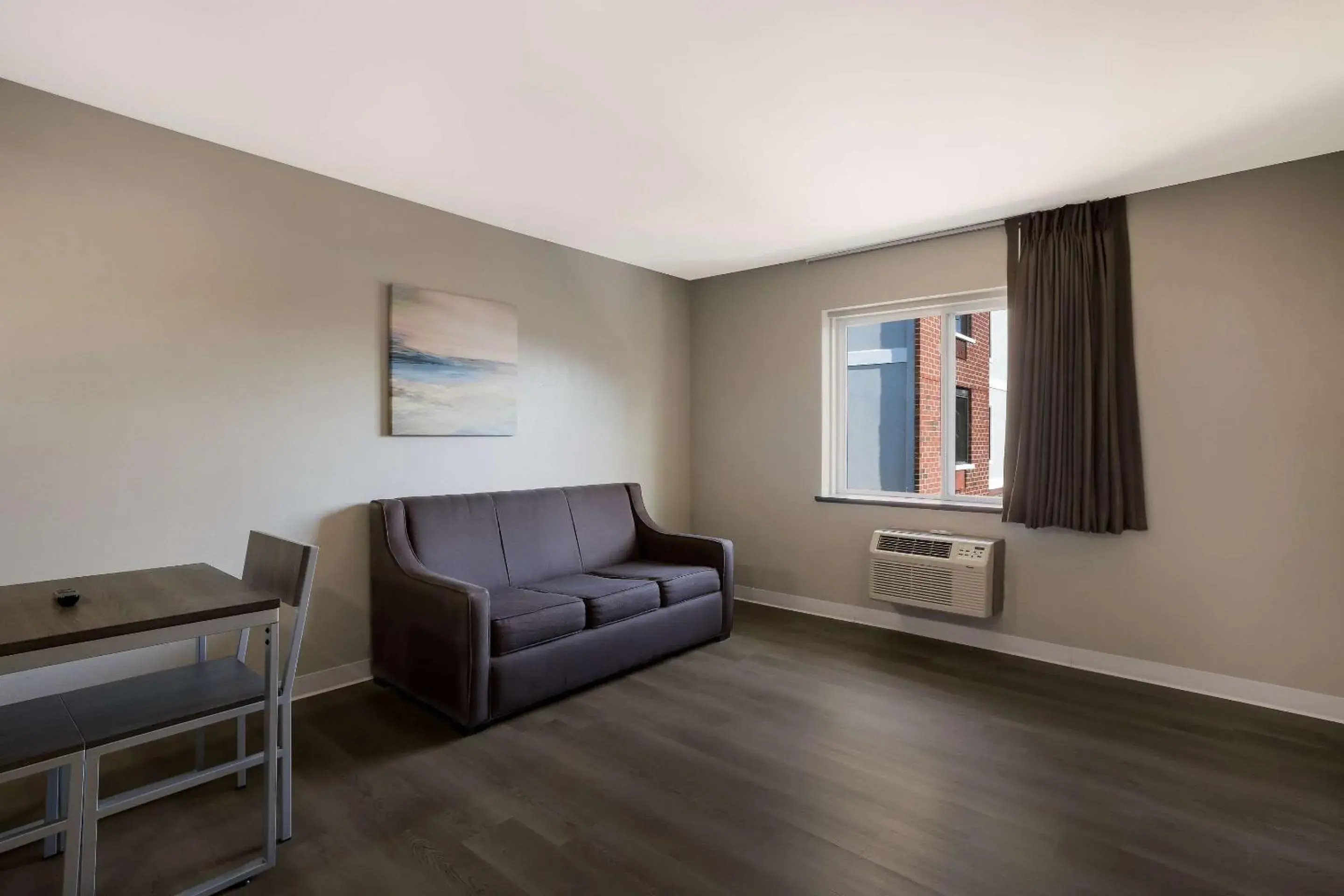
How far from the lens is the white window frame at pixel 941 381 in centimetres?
407

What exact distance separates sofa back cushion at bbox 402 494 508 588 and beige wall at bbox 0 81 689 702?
21 centimetres

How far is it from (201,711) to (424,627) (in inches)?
46.0

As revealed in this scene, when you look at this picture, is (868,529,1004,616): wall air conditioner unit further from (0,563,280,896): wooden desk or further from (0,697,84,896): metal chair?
(0,697,84,896): metal chair

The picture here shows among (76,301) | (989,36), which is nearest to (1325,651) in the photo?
(989,36)

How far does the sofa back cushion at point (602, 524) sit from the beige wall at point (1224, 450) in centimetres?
192

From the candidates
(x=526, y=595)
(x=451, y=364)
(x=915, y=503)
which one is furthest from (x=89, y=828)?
(x=915, y=503)

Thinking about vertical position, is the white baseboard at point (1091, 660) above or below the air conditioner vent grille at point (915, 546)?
below

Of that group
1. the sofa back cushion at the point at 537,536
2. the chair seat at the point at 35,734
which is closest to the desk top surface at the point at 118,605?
the chair seat at the point at 35,734

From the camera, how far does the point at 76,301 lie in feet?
8.21

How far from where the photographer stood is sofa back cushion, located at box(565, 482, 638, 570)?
4.11 m

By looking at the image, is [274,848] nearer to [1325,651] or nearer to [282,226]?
→ [282,226]

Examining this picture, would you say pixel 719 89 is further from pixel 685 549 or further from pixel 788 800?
pixel 685 549

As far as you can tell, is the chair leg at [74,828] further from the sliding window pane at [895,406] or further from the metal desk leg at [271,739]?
the sliding window pane at [895,406]

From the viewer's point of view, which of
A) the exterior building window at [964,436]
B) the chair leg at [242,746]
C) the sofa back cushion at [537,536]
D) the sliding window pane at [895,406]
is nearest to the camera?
the chair leg at [242,746]
